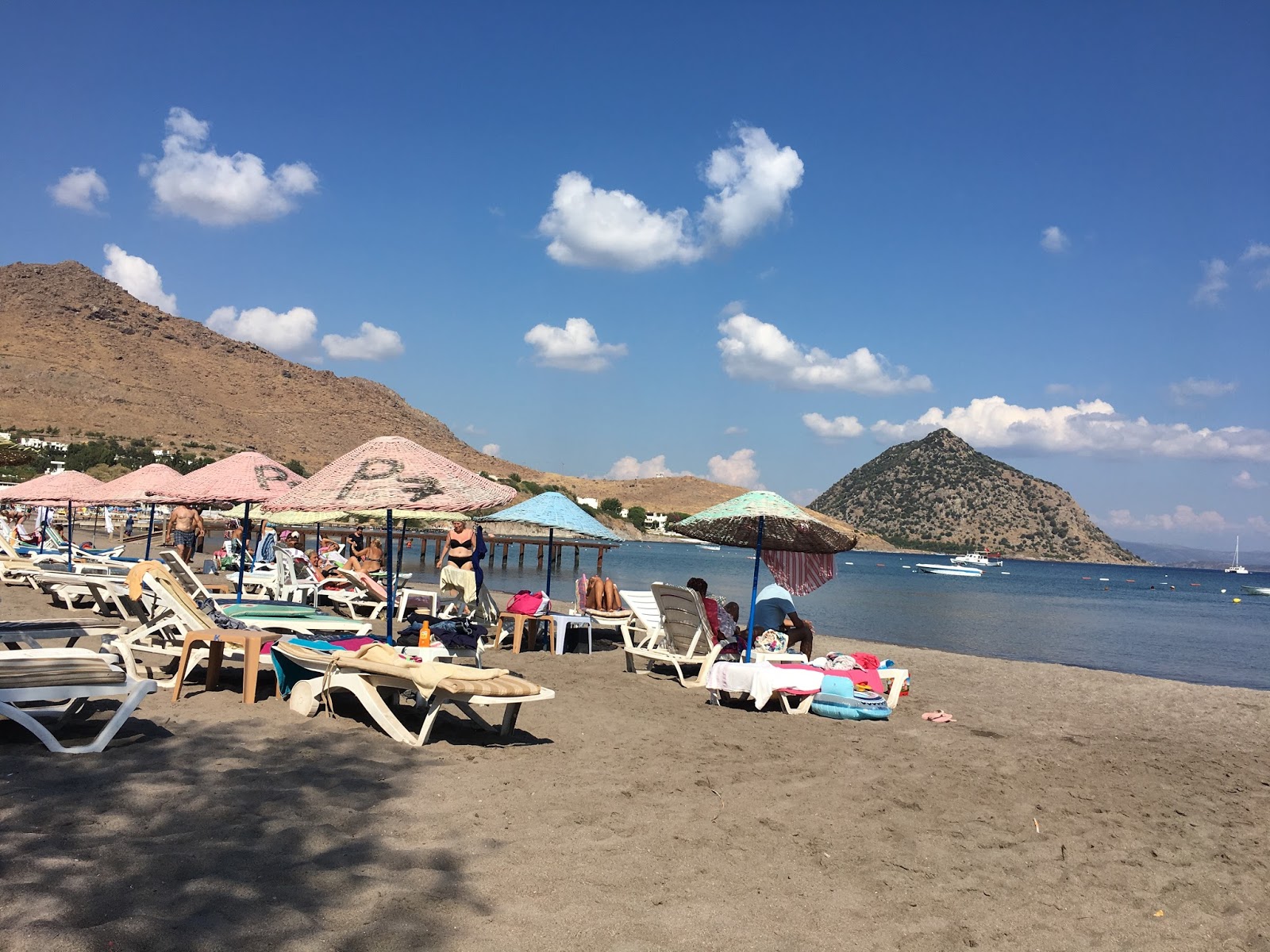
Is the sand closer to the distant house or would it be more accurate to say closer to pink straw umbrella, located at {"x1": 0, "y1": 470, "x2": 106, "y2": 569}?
pink straw umbrella, located at {"x1": 0, "y1": 470, "x2": 106, "y2": 569}

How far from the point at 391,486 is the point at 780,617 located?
4.87m

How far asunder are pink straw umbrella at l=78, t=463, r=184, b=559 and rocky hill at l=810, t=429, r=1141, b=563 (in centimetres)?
12734

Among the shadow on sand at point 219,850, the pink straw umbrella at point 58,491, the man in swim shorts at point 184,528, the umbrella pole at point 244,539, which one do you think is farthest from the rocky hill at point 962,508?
the shadow on sand at point 219,850

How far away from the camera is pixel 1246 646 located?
25.7m

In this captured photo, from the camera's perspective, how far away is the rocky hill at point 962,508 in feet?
444

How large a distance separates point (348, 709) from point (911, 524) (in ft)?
453

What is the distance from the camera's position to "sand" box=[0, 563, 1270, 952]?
3.33m

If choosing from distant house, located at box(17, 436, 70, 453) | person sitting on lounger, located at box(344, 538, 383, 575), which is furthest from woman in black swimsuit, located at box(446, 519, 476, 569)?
distant house, located at box(17, 436, 70, 453)

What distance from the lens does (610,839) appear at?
4414 mm

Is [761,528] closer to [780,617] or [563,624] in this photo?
[780,617]

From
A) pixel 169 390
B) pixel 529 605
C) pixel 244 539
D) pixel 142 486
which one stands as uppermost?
pixel 169 390

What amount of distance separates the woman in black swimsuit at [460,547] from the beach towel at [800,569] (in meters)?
3.89

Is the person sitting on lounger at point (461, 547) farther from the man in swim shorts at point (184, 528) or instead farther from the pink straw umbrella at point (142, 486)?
the man in swim shorts at point (184, 528)

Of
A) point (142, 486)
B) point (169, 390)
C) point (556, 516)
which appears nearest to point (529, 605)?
point (556, 516)
